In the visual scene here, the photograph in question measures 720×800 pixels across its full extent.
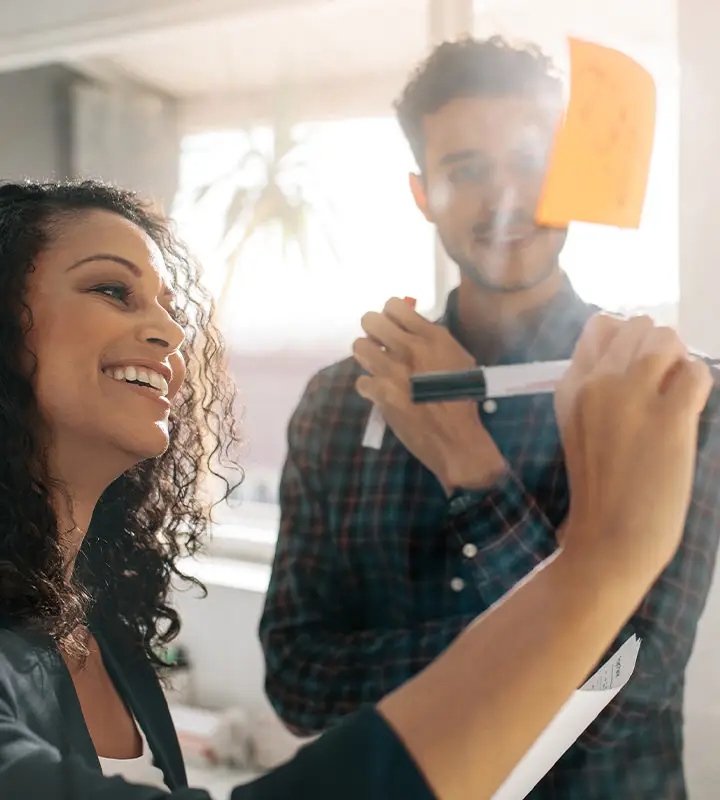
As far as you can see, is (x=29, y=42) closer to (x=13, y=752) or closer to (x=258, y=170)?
(x=258, y=170)

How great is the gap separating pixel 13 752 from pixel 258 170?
0.49 m

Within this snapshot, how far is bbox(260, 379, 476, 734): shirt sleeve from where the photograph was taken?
0.59 meters

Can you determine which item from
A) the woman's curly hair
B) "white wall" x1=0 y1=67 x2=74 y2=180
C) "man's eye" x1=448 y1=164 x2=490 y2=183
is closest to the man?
"man's eye" x1=448 y1=164 x2=490 y2=183

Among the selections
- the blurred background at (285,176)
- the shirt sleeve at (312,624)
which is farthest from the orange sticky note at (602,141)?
the shirt sleeve at (312,624)

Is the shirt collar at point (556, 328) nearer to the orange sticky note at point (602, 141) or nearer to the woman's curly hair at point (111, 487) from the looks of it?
the orange sticky note at point (602, 141)

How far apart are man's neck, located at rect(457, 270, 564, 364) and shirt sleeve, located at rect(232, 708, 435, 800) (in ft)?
0.90

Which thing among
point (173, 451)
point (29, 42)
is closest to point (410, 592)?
point (173, 451)

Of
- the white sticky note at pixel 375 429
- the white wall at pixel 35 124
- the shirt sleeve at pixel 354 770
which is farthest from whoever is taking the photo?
the white wall at pixel 35 124

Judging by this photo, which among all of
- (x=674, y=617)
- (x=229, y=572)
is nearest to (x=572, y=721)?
(x=674, y=617)

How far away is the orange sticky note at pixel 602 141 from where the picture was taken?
1.79ft

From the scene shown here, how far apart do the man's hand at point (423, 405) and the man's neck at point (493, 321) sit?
0.04 feet

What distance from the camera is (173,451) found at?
2.24ft

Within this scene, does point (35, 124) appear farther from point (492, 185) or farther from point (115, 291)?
point (492, 185)

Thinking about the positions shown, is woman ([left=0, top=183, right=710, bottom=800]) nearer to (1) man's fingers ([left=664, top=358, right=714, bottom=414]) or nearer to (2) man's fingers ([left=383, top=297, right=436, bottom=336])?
(1) man's fingers ([left=664, top=358, right=714, bottom=414])
